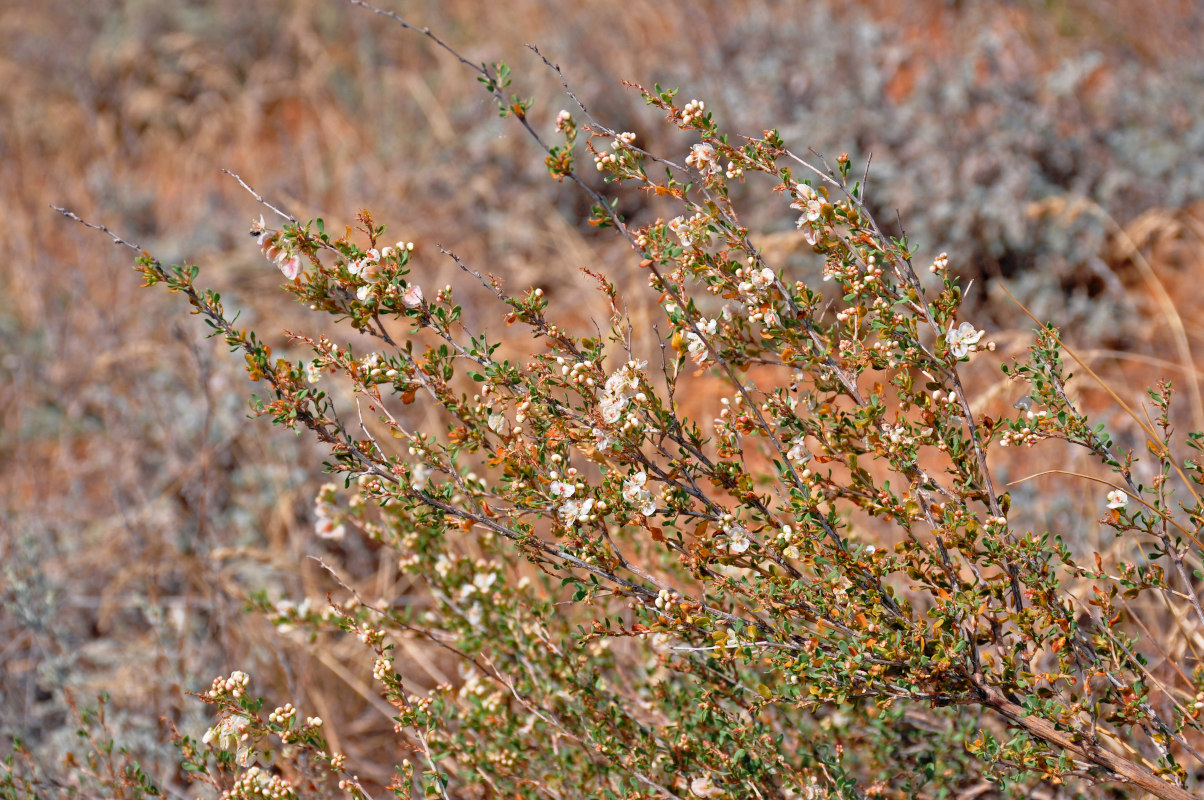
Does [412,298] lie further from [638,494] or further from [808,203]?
[808,203]

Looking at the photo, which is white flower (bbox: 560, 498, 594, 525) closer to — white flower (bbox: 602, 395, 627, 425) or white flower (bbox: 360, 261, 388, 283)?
white flower (bbox: 602, 395, 627, 425)

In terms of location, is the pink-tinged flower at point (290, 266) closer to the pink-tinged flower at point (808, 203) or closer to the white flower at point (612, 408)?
the white flower at point (612, 408)

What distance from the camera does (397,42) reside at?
6445 millimetres

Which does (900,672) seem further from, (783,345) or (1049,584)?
(783,345)

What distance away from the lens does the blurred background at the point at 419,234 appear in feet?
8.61

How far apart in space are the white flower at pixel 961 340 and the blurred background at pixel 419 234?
0.95 m

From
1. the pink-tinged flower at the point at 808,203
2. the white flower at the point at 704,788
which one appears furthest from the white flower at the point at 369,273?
the white flower at the point at 704,788

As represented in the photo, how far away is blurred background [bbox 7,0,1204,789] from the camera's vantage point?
2623mm

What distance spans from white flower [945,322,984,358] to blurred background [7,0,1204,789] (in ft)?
3.10

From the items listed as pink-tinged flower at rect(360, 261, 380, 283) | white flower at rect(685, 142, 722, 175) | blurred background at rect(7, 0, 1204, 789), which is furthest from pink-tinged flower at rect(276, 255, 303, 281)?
blurred background at rect(7, 0, 1204, 789)

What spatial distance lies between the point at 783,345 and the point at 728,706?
0.88 m

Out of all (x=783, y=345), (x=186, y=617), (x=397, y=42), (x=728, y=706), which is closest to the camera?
(x=783, y=345)

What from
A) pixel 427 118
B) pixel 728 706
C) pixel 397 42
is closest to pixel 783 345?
pixel 728 706

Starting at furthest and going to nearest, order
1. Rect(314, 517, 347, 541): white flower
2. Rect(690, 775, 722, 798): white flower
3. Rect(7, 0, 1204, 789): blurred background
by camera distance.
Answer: Rect(7, 0, 1204, 789): blurred background → Rect(314, 517, 347, 541): white flower → Rect(690, 775, 722, 798): white flower
